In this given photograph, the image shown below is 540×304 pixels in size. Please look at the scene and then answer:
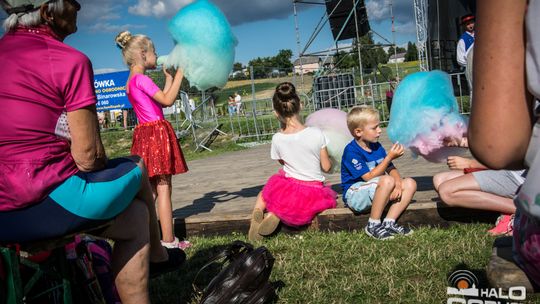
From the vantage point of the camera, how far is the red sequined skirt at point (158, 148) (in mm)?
4262

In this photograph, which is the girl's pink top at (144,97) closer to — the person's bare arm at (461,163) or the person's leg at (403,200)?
the person's leg at (403,200)

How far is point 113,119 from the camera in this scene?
26.5 m

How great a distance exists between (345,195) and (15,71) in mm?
2855

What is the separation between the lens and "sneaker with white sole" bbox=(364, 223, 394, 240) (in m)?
3.77

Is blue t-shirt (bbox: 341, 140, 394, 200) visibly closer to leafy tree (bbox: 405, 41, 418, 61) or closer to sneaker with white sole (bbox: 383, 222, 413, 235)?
sneaker with white sole (bbox: 383, 222, 413, 235)

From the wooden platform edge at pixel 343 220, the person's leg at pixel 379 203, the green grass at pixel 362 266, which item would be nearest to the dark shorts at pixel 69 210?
the green grass at pixel 362 266

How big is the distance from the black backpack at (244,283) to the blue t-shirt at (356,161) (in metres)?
1.62

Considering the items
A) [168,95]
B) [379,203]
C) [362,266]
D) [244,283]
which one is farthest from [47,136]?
[379,203]

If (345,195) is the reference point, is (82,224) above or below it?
above

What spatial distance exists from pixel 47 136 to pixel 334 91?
50.6 feet

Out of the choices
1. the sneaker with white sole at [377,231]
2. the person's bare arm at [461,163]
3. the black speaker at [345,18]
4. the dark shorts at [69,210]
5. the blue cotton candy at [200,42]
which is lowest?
the sneaker with white sole at [377,231]

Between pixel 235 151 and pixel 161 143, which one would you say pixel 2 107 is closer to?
pixel 161 143

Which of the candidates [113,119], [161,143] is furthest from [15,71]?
[113,119]

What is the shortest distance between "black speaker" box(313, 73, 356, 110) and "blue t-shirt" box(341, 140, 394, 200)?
11366 millimetres
